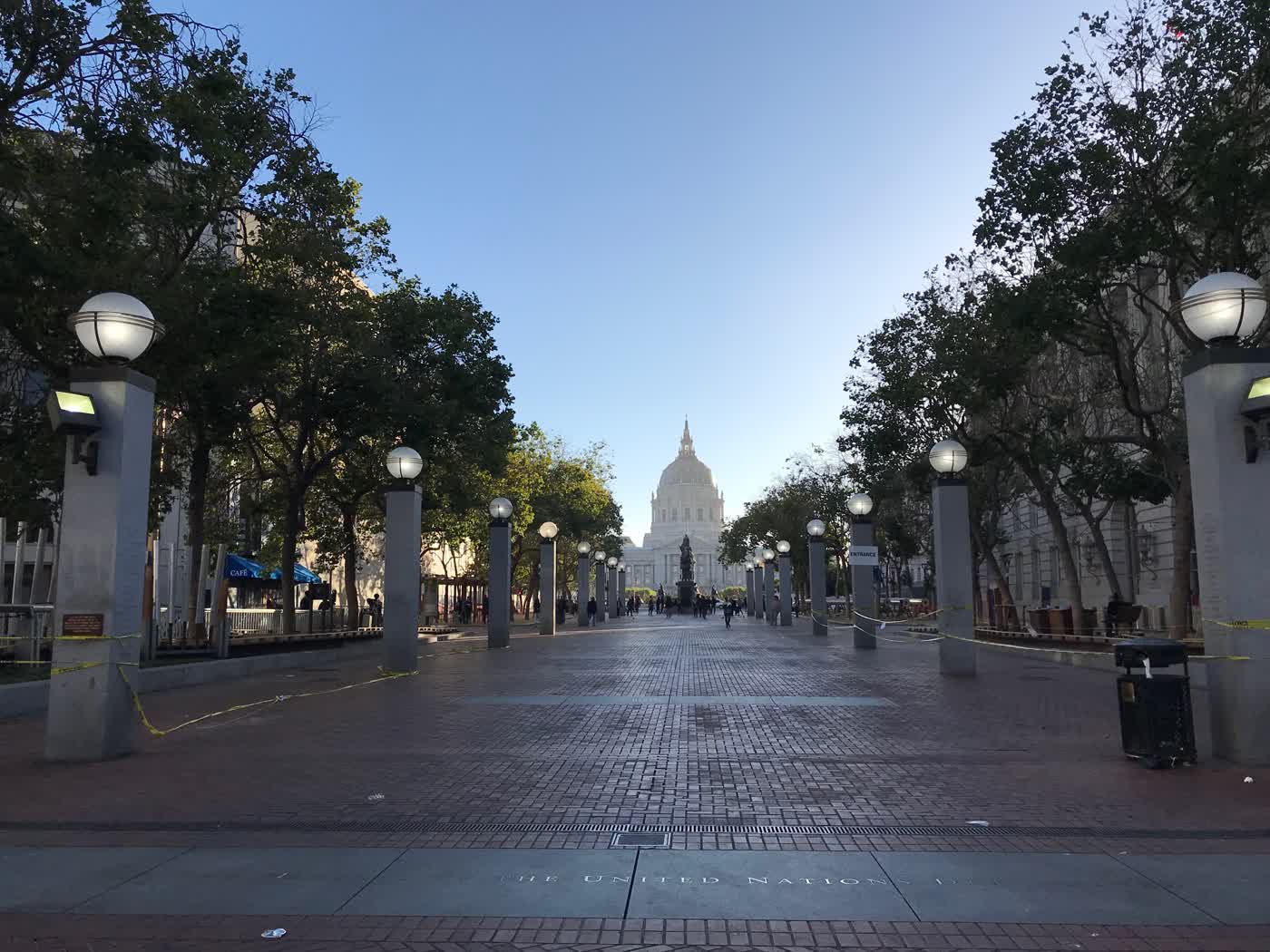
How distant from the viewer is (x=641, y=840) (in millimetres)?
6172

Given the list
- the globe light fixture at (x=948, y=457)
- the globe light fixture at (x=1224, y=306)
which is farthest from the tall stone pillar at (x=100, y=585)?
the globe light fixture at (x=948, y=457)

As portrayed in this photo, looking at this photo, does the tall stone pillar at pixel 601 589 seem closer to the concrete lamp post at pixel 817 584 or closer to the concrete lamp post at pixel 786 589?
the concrete lamp post at pixel 786 589

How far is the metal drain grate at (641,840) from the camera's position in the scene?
19.8ft

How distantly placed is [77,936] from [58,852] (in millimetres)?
1676

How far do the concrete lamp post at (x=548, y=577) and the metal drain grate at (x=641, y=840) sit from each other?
27001 millimetres

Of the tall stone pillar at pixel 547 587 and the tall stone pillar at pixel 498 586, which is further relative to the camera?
the tall stone pillar at pixel 547 587

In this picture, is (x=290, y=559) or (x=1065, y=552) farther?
(x=1065, y=552)

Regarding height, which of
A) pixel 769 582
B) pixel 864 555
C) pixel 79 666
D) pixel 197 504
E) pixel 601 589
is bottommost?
pixel 79 666

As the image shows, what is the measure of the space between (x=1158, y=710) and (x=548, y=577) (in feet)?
90.4

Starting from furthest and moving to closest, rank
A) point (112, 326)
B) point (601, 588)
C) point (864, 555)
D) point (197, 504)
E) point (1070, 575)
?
1. point (601, 588)
2. point (1070, 575)
3. point (864, 555)
4. point (197, 504)
5. point (112, 326)

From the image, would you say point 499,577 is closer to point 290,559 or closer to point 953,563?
point 290,559

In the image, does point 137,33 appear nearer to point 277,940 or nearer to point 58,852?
point 58,852

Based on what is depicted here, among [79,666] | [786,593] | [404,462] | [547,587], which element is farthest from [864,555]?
[79,666]

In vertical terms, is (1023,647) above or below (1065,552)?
below
